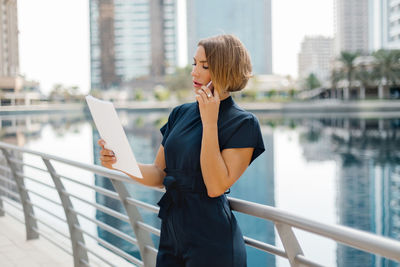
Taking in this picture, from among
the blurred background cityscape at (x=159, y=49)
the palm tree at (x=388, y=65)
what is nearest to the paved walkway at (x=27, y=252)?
the palm tree at (x=388, y=65)

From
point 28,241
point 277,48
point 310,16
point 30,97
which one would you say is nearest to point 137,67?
point 277,48

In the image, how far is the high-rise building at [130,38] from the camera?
8981cm

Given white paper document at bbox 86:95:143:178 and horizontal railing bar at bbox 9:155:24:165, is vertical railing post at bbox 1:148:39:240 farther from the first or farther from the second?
white paper document at bbox 86:95:143:178

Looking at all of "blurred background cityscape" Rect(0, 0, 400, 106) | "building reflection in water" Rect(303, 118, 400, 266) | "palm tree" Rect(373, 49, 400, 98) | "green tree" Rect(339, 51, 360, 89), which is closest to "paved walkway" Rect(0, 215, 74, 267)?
"building reflection in water" Rect(303, 118, 400, 266)

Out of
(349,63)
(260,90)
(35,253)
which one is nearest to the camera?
(35,253)

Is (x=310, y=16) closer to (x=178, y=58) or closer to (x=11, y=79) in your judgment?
(x=178, y=58)

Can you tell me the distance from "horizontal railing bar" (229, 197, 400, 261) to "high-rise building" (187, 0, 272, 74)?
85.1m


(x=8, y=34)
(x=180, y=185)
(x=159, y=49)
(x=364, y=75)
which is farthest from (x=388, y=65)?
(x=159, y=49)

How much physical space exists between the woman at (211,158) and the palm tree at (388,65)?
50.5 metres

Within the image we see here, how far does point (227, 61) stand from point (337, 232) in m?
0.47

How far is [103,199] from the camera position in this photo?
10.5 m

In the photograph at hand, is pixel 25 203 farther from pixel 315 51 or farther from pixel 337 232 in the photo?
pixel 315 51

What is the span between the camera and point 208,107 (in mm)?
1116

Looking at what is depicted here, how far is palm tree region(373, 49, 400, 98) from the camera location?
48031mm
